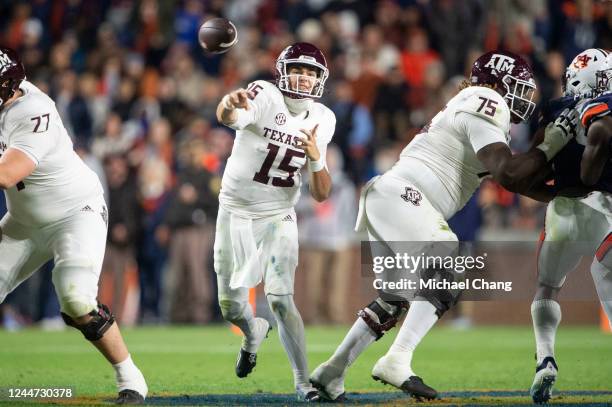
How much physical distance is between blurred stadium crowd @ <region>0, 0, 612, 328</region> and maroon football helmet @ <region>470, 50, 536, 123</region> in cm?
604

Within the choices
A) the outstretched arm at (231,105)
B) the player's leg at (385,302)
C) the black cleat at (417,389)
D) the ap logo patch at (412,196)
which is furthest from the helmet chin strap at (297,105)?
the black cleat at (417,389)

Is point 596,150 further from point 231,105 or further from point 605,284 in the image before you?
point 231,105

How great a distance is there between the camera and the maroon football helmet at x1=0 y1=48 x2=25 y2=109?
20.0ft

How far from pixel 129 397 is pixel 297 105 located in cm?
211

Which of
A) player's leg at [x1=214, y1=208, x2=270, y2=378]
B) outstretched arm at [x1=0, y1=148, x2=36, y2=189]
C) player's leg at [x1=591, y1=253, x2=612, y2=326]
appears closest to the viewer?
outstretched arm at [x1=0, y1=148, x2=36, y2=189]

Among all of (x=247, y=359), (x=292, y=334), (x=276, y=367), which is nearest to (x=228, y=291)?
(x=247, y=359)

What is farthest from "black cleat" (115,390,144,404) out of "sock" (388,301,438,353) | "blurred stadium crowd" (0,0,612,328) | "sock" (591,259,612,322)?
"blurred stadium crowd" (0,0,612,328)

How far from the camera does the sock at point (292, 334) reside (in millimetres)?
6477

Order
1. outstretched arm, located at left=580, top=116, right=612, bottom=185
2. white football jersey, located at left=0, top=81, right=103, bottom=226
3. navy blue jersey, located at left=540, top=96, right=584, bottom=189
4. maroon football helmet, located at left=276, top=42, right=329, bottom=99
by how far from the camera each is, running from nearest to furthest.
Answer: outstretched arm, located at left=580, top=116, right=612, bottom=185
white football jersey, located at left=0, top=81, right=103, bottom=226
navy blue jersey, located at left=540, top=96, right=584, bottom=189
maroon football helmet, located at left=276, top=42, right=329, bottom=99

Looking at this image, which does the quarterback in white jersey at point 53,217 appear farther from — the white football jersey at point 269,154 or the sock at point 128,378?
the white football jersey at point 269,154

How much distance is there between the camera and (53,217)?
630cm

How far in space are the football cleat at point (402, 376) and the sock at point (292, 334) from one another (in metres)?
0.53

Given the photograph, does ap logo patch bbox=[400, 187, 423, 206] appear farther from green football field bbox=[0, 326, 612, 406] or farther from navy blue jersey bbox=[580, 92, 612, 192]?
green football field bbox=[0, 326, 612, 406]

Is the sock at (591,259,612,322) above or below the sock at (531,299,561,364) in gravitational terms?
above
